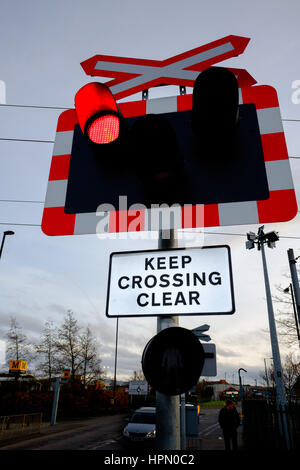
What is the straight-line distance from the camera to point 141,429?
12.0 m

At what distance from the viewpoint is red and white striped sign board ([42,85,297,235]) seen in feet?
6.09

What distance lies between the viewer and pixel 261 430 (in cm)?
1287

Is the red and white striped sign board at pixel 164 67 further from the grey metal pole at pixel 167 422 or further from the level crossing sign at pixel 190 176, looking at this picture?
the grey metal pole at pixel 167 422

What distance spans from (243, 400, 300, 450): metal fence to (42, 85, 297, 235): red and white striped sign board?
11495mm

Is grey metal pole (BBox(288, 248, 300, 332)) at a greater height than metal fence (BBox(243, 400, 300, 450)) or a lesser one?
greater

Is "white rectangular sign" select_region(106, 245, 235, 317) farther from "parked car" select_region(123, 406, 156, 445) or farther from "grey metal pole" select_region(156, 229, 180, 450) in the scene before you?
"parked car" select_region(123, 406, 156, 445)

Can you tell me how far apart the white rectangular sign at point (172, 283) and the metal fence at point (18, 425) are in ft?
59.4

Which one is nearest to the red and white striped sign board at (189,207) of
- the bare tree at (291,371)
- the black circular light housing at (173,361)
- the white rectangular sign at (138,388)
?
the black circular light housing at (173,361)

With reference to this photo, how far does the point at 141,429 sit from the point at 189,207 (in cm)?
1281

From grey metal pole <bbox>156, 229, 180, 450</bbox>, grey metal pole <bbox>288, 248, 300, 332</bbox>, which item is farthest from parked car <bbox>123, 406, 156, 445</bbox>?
grey metal pole <bbox>156, 229, 180, 450</bbox>

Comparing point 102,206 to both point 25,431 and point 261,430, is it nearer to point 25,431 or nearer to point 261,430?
point 261,430

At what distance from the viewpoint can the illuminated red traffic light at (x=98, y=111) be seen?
171 centimetres

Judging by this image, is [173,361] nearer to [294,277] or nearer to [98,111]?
[98,111]

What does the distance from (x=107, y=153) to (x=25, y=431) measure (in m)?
20.8
